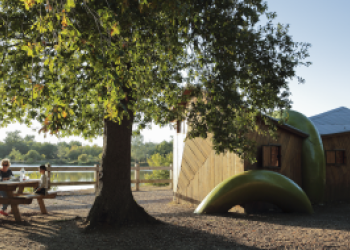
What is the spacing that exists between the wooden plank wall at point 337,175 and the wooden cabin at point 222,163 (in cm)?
172

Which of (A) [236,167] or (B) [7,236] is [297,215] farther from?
(B) [7,236]

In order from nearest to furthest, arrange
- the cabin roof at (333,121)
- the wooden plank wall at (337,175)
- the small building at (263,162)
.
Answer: the small building at (263,162) → the wooden plank wall at (337,175) → the cabin roof at (333,121)

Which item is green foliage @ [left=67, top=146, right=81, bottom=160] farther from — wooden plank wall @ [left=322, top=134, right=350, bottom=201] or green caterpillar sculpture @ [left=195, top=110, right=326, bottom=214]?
green caterpillar sculpture @ [left=195, top=110, right=326, bottom=214]

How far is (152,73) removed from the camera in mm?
7199

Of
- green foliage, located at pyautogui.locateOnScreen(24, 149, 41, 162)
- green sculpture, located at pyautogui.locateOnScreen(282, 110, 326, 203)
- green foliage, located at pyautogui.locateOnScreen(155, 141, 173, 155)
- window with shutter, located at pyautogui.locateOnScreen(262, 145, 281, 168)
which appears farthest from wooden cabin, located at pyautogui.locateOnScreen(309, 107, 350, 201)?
green foliage, located at pyautogui.locateOnScreen(24, 149, 41, 162)

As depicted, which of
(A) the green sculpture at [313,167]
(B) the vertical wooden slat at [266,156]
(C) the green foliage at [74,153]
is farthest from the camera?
(C) the green foliage at [74,153]

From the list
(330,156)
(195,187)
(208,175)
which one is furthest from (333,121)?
(195,187)

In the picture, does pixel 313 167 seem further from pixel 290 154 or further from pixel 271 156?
pixel 271 156

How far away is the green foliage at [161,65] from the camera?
554cm

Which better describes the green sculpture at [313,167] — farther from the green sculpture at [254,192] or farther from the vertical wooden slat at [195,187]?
the vertical wooden slat at [195,187]

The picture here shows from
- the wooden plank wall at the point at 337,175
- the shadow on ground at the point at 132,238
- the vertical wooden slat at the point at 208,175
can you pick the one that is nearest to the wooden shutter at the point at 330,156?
the wooden plank wall at the point at 337,175

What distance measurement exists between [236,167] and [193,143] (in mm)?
2519

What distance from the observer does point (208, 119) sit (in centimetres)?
699

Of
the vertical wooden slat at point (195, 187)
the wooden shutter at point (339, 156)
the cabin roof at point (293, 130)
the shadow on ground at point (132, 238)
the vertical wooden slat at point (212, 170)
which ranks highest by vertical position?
the cabin roof at point (293, 130)
